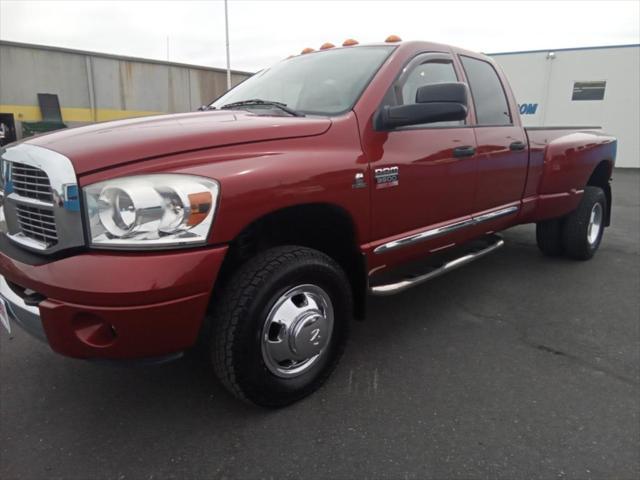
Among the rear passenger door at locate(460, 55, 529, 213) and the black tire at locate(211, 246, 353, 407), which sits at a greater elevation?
the rear passenger door at locate(460, 55, 529, 213)

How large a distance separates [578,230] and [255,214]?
387 cm

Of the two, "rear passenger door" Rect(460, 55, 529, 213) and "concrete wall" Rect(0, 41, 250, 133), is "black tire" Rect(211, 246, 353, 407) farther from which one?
"concrete wall" Rect(0, 41, 250, 133)

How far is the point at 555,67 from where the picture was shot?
1700 cm

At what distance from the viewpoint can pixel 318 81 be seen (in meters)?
2.88

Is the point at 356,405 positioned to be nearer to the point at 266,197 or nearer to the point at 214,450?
the point at 214,450

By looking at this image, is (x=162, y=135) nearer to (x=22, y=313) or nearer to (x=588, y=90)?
(x=22, y=313)

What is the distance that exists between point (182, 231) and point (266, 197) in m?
0.38

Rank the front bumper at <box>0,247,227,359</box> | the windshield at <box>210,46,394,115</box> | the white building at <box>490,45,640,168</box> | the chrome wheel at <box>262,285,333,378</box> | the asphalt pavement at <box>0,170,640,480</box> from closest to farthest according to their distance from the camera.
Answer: the front bumper at <box>0,247,227,359</box>
the asphalt pavement at <box>0,170,640,480</box>
the chrome wheel at <box>262,285,333,378</box>
the windshield at <box>210,46,394,115</box>
the white building at <box>490,45,640,168</box>

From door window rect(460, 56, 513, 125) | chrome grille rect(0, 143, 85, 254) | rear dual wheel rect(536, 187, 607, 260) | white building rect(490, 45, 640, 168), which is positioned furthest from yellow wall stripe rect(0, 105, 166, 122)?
white building rect(490, 45, 640, 168)

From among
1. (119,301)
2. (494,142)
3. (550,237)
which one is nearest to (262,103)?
(119,301)

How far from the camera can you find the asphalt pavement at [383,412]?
193cm

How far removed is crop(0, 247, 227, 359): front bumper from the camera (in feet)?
5.46

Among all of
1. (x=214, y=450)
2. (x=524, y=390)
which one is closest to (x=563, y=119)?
(x=524, y=390)

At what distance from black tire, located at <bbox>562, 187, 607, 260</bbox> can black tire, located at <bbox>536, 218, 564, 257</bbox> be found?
45 millimetres
